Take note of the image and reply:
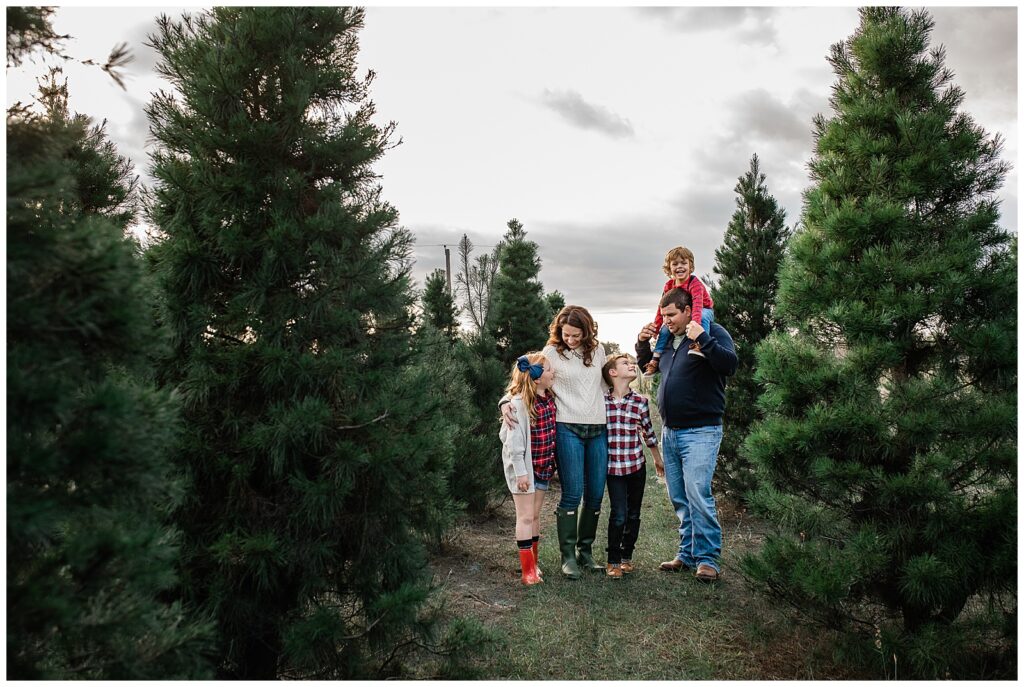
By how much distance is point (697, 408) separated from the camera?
4.82 metres

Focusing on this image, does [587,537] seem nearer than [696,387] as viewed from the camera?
No

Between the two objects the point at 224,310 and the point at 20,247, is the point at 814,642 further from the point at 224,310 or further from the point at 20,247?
the point at 20,247

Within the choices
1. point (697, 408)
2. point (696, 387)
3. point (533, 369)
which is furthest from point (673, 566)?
point (533, 369)

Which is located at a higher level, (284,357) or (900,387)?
(284,357)

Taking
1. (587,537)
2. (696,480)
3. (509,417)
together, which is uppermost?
(509,417)

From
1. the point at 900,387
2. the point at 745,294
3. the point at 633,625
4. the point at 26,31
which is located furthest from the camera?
the point at 745,294

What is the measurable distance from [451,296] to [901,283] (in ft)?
27.5

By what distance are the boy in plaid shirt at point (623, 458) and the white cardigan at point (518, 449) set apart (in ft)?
2.37

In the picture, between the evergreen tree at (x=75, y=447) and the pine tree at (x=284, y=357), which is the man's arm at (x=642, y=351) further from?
the evergreen tree at (x=75, y=447)

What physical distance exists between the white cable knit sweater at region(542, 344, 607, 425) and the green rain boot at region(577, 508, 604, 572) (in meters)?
0.83

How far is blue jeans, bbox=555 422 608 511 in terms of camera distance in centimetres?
497

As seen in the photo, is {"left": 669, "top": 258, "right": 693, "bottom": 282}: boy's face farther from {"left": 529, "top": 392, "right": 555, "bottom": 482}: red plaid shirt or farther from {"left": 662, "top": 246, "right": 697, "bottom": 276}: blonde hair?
{"left": 529, "top": 392, "right": 555, "bottom": 482}: red plaid shirt

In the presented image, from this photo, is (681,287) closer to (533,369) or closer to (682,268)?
(682,268)

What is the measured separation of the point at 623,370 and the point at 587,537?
4.92ft
